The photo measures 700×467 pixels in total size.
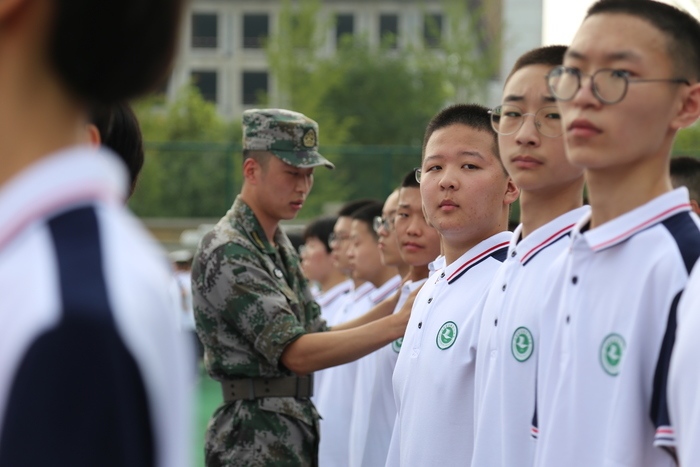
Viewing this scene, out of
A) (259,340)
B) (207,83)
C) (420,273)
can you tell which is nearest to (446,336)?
(259,340)

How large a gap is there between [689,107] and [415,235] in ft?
7.18

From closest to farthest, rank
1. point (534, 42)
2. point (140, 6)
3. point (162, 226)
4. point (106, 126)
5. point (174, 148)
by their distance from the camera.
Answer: point (140, 6) → point (106, 126) → point (174, 148) → point (162, 226) → point (534, 42)

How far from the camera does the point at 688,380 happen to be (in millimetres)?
1513

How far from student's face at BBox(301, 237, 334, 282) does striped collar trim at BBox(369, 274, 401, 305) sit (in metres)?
2.19

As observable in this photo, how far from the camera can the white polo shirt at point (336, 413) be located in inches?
204

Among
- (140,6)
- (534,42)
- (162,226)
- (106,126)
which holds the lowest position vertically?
(140,6)

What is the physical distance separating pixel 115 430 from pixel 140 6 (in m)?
0.42

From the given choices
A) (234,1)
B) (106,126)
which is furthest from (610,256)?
A: (234,1)

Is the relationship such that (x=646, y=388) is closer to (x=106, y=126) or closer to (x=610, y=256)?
(x=610, y=256)

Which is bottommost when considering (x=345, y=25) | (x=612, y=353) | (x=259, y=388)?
(x=259, y=388)

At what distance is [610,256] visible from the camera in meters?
1.86

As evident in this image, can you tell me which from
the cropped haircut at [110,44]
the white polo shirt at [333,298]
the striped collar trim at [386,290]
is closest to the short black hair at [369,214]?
the striped collar trim at [386,290]

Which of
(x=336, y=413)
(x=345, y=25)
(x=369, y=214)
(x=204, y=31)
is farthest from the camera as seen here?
(x=345, y=25)

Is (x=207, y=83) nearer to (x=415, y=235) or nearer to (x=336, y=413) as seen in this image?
(x=336, y=413)
